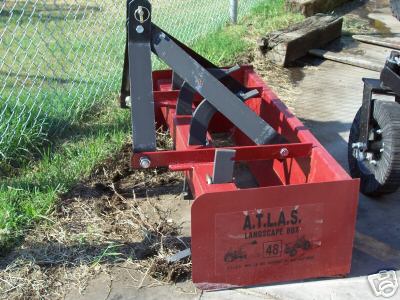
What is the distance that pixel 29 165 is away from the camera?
11.0 feet

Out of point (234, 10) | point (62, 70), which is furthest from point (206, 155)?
point (234, 10)

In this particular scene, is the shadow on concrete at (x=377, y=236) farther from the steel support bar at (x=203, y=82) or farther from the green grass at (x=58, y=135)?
the green grass at (x=58, y=135)

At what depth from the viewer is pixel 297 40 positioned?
5363 mm

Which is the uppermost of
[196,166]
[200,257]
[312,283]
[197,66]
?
[197,66]

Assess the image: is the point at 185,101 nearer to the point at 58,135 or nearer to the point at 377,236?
the point at 58,135

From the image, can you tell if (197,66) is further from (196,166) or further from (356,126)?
(356,126)

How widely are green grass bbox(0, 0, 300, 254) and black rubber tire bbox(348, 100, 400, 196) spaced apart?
1.56 metres

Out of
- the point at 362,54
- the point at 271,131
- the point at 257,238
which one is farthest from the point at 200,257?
the point at 362,54

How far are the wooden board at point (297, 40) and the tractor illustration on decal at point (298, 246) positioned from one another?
319 centimetres

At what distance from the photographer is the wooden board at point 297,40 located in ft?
17.4

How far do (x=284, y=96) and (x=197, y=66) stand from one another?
223cm

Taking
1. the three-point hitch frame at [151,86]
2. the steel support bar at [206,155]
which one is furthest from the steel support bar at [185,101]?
the steel support bar at [206,155]

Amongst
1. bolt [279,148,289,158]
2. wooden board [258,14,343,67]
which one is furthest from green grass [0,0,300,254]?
bolt [279,148,289,158]

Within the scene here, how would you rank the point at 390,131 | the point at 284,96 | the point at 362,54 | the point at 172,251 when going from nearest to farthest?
the point at 172,251
the point at 390,131
the point at 284,96
the point at 362,54
